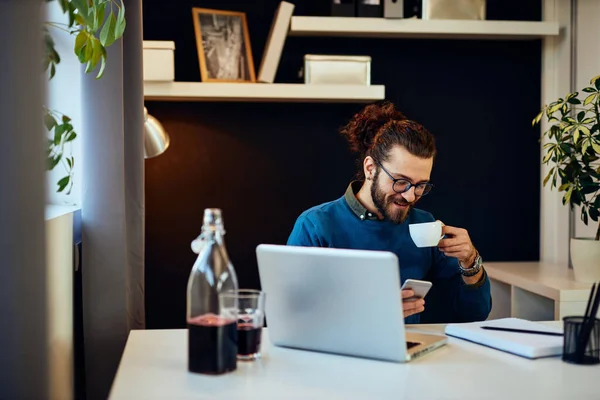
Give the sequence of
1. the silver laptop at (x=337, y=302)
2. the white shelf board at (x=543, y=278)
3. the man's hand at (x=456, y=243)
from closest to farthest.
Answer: the silver laptop at (x=337, y=302)
the man's hand at (x=456, y=243)
the white shelf board at (x=543, y=278)

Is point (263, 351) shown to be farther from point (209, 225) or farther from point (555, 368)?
point (555, 368)

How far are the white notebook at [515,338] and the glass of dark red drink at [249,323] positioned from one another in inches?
20.6

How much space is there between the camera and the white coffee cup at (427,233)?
6.89 feet

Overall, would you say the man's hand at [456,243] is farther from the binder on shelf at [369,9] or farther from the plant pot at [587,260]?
the binder on shelf at [369,9]

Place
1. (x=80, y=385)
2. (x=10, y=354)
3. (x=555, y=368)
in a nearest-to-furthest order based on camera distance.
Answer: (x=10, y=354) < (x=555, y=368) < (x=80, y=385)

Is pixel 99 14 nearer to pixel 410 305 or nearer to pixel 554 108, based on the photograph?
pixel 410 305

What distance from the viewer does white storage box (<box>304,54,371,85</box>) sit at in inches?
143

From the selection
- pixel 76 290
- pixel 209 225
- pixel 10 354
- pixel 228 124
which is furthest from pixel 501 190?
pixel 10 354

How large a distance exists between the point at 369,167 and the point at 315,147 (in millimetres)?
1320

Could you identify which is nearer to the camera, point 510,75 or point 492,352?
point 492,352

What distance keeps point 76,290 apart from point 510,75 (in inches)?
101

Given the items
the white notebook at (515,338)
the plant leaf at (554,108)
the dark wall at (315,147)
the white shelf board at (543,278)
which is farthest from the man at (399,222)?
the dark wall at (315,147)

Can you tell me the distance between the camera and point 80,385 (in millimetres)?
2416

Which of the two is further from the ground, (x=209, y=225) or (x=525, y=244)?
(x=209, y=225)
